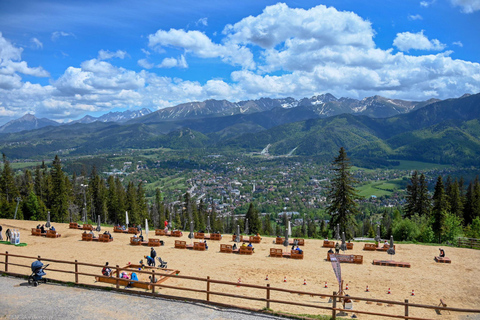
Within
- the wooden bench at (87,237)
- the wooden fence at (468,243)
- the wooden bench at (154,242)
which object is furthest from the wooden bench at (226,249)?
the wooden fence at (468,243)

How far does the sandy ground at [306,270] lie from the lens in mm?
19031

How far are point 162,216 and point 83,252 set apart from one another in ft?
192

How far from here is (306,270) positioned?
25.0 meters

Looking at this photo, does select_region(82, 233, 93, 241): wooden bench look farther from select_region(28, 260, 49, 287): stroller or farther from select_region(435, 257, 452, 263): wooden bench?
select_region(435, 257, 452, 263): wooden bench

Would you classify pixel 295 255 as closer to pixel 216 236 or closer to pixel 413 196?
pixel 216 236

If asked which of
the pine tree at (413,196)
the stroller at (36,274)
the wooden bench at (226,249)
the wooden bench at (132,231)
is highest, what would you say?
the pine tree at (413,196)

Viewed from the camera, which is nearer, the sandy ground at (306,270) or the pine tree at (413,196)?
the sandy ground at (306,270)

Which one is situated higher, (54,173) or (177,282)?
(54,173)

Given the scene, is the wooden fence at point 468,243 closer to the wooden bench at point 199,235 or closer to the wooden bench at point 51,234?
the wooden bench at point 199,235

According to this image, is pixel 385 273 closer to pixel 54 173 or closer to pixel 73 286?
pixel 73 286

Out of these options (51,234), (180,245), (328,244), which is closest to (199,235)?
(180,245)

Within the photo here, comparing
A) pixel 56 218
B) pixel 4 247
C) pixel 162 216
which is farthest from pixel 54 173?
pixel 4 247

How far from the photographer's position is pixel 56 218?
64500mm

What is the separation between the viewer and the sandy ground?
19.0m
